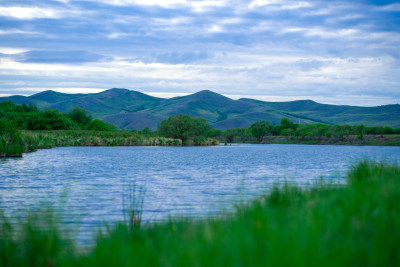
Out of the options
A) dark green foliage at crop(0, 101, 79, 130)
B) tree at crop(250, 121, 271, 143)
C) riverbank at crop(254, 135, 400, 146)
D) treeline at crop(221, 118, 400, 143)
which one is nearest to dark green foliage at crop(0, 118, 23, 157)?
dark green foliage at crop(0, 101, 79, 130)

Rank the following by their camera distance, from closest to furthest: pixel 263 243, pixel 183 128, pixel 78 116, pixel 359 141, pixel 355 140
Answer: pixel 263 243, pixel 183 128, pixel 359 141, pixel 355 140, pixel 78 116

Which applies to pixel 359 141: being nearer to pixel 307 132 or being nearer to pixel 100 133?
pixel 307 132

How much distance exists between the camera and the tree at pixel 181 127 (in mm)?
75312

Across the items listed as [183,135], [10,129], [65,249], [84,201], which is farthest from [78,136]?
[65,249]

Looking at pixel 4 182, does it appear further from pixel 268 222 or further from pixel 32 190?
pixel 268 222

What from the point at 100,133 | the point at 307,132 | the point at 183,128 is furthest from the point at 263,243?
the point at 307,132

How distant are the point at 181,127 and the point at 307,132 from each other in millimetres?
68486

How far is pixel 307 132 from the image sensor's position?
13050 centimetres

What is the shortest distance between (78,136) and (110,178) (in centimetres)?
4753

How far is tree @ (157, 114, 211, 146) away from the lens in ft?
247

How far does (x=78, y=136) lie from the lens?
64.1 metres

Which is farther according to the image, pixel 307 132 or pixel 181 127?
pixel 307 132

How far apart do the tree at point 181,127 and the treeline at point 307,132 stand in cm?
5596

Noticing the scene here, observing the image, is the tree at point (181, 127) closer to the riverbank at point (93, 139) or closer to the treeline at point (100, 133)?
the treeline at point (100, 133)
